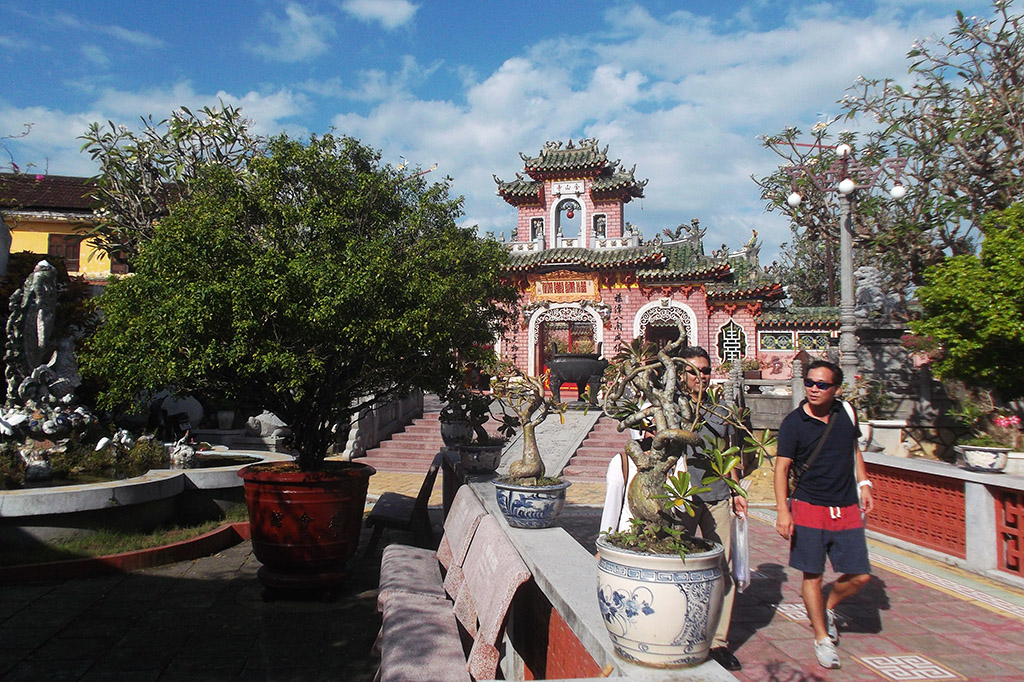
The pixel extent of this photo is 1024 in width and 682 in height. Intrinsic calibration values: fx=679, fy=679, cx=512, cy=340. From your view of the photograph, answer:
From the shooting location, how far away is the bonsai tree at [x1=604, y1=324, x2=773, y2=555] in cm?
258

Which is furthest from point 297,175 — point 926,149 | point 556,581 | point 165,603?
point 926,149

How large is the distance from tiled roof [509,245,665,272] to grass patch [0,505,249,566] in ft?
61.5

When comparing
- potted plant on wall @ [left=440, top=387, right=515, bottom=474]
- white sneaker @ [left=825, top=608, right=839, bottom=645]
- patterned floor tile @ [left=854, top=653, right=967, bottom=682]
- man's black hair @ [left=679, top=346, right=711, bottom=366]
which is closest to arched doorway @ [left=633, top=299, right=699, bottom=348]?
potted plant on wall @ [left=440, top=387, right=515, bottom=474]

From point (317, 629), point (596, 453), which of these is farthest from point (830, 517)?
point (596, 453)

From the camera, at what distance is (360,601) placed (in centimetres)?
522

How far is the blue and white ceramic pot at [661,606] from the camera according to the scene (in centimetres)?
229

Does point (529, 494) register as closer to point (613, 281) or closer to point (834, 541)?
point (834, 541)

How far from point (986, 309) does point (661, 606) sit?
8448 mm

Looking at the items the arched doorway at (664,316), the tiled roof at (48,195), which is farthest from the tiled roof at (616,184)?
the tiled roof at (48,195)

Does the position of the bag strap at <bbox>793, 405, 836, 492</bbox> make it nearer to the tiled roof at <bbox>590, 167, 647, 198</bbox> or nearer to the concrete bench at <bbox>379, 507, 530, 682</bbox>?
the concrete bench at <bbox>379, 507, 530, 682</bbox>

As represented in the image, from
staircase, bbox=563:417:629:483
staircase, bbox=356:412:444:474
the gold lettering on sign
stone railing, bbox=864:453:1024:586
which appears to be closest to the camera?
stone railing, bbox=864:453:1024:586

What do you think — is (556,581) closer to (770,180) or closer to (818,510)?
(818,510)

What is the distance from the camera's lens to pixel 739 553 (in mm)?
3797

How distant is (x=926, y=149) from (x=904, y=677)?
38.5 ft
